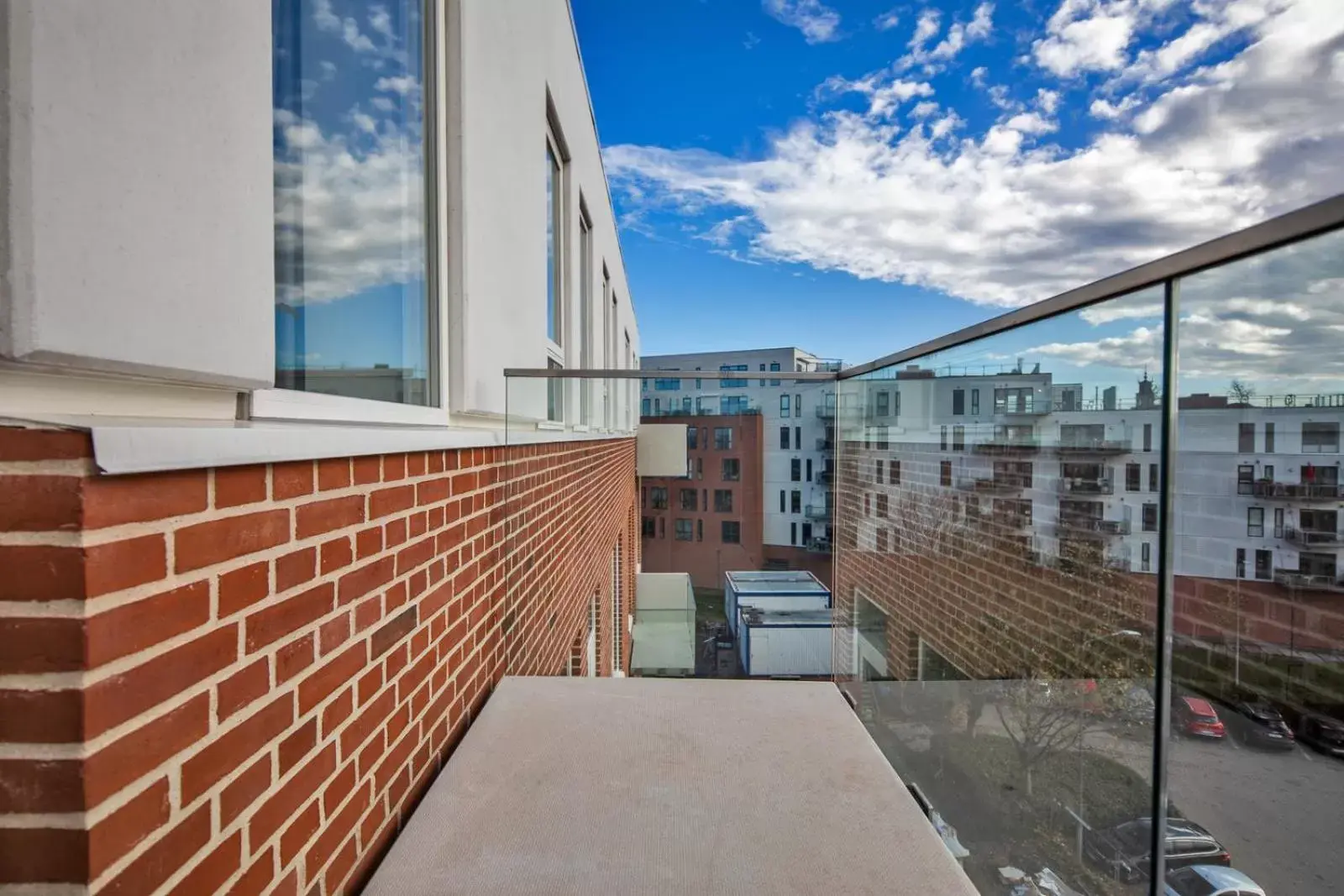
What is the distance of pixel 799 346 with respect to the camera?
33812 mm

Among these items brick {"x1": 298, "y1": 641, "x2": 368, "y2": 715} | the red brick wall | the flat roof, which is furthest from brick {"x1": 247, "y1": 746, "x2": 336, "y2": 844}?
the flat roof

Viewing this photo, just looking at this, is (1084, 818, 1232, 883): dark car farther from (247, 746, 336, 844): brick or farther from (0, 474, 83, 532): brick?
(0, 474, 83, 532): brick

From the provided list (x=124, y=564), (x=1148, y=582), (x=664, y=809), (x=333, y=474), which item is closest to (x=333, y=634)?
(x=333, y=474)

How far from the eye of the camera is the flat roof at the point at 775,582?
3811 mm

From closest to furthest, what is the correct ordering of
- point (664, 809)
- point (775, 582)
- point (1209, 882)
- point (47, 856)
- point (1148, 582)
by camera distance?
point (47, 856), point (1209, 882), point (1148, 582), point (664, 809), point (775, 582)

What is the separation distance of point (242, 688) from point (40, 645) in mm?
323

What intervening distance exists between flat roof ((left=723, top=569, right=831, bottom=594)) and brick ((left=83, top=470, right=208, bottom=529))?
3149mm

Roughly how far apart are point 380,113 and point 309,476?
3.65ft

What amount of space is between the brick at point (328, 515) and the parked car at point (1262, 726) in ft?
5.12

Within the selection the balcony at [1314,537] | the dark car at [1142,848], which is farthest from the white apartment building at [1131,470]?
the dark car at [1142,848]

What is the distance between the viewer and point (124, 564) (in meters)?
0.79

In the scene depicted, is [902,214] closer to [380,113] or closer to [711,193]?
[711,193]

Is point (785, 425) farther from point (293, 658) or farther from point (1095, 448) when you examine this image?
point (293, 658)

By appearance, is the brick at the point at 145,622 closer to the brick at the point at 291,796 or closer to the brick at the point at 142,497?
the brick at the point at 142,497
